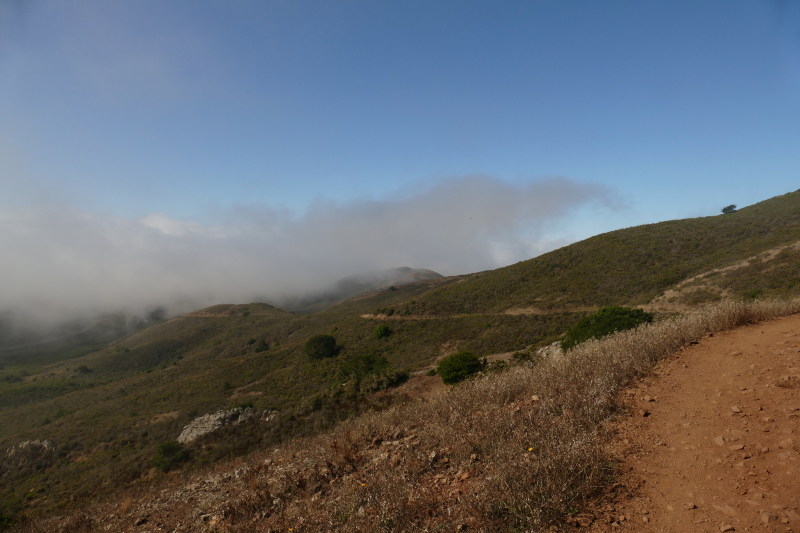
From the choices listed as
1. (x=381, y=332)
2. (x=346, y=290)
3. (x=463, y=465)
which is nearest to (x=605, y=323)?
(x=463, y=465)

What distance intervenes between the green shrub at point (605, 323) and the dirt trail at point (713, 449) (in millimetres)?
9940

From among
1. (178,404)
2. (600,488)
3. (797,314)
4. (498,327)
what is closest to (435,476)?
(600,488)

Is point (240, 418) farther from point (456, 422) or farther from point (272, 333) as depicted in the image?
point (272, 333)

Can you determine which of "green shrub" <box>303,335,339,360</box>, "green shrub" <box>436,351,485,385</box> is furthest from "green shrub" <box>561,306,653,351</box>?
"green shrub" <box>303,335,339,360</box>

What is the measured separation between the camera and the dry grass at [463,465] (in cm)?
338

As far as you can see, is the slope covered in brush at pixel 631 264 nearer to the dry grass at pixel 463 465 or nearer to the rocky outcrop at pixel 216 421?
the rocky outcrop at pixel 216 421

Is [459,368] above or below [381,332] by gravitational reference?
below

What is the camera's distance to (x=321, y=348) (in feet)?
118

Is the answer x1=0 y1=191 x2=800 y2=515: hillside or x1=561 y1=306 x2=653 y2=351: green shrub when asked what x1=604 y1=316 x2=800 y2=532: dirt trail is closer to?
x1=561 y1=306 x2=653 y2=351: green shrub

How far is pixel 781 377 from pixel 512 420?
4019 millimetres

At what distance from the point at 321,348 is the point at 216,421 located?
47.3 feet

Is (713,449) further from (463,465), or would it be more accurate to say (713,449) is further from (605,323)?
(605,323)

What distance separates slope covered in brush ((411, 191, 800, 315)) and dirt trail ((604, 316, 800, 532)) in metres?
25.4

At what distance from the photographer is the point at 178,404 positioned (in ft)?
101
